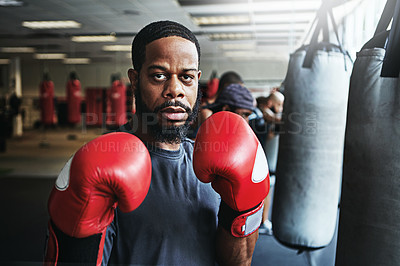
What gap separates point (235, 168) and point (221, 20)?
17.2 ft

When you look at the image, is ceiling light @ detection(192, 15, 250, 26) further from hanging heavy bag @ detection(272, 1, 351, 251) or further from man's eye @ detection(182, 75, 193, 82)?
man's eye @ detection(182, 75, 193, 82)

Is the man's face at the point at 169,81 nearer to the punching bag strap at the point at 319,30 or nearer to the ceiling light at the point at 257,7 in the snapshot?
the punching bag strap at the point at 319,30

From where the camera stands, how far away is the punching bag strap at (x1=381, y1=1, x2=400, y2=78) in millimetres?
739

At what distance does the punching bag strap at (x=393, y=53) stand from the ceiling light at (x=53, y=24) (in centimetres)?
596

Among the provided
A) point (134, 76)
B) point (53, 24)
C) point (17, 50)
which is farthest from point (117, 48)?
point (134, 76)

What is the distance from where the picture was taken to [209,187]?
88cm

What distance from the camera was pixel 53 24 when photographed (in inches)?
233

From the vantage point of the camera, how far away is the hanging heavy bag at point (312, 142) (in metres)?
1.34

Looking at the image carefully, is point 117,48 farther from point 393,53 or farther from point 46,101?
point 393,53

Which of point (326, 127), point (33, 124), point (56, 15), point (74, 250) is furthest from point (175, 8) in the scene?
point (33, 124)

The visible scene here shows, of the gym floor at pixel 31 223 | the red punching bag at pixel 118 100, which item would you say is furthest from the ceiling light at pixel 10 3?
the red punching bag at pixel 118 100

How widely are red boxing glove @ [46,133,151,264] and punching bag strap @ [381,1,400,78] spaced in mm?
618

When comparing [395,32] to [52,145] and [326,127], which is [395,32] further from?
[52,145]

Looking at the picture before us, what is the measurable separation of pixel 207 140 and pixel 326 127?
0.81 m
